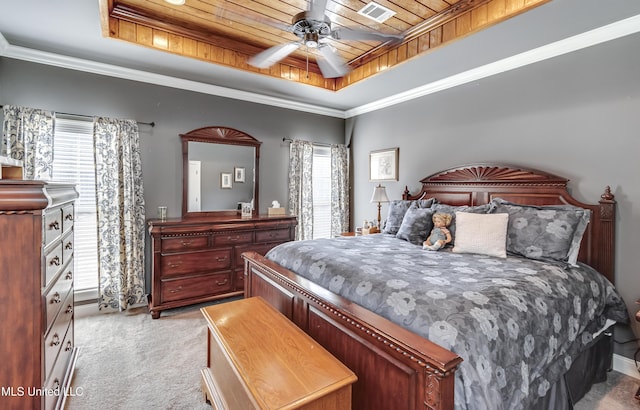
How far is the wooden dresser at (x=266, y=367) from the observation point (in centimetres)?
126

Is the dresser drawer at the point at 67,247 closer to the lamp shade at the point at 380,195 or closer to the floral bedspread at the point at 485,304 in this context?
the floral bedspread at the point at 485,304

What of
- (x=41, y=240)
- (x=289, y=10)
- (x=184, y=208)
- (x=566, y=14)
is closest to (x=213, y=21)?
(x=289, y=10)

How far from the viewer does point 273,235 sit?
13.5 feet

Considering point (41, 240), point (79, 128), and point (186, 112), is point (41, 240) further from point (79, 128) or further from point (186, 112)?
point (186, 112)

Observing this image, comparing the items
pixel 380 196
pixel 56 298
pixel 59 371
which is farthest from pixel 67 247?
pixel 380 196

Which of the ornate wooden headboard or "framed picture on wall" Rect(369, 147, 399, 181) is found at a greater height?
"framed picture on wall" Rect(369, 147, 399, 181)

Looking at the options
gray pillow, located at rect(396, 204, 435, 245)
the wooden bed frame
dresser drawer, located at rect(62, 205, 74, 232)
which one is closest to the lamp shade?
the wooden bed frame

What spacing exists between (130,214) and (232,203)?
1.24m

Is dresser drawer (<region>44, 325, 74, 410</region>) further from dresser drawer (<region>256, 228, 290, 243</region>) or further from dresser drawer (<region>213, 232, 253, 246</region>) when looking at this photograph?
dresser drawer (<region>256, 228, 290, 243</region>)

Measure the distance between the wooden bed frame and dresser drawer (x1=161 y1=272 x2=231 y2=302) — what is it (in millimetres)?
958

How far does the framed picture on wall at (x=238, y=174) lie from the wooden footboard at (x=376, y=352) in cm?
252

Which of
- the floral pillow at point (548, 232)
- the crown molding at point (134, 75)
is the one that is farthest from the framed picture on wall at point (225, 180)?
the floral pillow at point (548, 232)

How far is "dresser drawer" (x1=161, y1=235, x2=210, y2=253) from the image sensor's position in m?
3.39

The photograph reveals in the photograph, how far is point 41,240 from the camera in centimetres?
140
